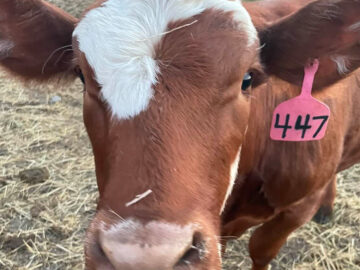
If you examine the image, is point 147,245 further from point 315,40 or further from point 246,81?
point 315,40

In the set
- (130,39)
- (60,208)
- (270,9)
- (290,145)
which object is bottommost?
(60,208)

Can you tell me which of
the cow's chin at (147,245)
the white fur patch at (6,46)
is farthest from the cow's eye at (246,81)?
the white fur patch at (6,46)

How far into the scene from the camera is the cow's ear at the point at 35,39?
2793mm

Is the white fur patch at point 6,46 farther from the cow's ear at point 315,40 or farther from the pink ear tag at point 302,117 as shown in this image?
the pink ear tag at point 302,117

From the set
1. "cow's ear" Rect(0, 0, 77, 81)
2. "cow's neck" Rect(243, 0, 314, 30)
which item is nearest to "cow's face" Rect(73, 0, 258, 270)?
"cow's ear" Rect(0, 0, 77, 81)

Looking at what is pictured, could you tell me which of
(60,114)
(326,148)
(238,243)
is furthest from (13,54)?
(60,114)

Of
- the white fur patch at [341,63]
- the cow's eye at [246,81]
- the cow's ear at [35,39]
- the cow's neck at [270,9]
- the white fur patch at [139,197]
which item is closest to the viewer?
the white fur patch at [139,197]

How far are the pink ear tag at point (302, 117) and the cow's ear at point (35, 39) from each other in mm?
1177

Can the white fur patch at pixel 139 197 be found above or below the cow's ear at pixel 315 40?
below

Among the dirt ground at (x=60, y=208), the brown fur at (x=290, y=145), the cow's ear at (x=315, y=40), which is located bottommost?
the dirt ground at (x=60, y=208)

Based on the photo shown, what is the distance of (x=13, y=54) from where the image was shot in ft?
9.77

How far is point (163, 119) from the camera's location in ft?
6.72

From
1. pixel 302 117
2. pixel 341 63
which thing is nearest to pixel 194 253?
pixel 302 117

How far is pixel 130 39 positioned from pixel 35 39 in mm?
875
